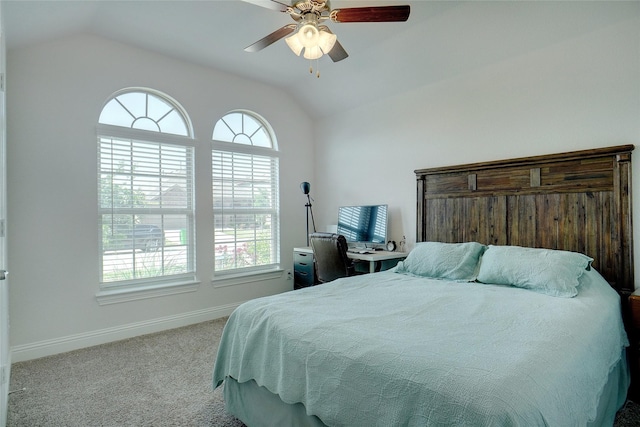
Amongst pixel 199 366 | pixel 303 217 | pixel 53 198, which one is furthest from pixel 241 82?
pixel 199 366

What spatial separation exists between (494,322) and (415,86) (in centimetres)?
282

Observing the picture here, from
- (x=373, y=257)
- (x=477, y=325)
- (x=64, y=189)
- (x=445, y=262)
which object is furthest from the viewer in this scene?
(x=373, y=257)

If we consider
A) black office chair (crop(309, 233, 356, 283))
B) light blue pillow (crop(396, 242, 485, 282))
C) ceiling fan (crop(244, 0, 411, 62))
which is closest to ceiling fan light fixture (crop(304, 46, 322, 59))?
ceiling fan (crop(244, 0, 411, 62))

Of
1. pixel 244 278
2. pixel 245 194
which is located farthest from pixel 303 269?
pixel 245 194

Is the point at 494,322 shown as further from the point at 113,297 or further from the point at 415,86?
the point at 113,297

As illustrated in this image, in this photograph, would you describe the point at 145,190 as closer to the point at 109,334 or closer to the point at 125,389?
the point at 109,334

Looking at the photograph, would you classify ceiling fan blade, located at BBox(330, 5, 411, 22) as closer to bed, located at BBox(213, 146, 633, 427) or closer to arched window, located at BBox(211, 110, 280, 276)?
bed, located at BBox(213, 146, 633, 427)

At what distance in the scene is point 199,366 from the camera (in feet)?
8.91

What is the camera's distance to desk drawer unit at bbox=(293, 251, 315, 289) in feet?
13.1

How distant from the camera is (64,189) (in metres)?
3.05

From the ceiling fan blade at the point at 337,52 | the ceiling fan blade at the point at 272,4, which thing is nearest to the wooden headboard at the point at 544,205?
the ceiling fan blade at the point at 337,52

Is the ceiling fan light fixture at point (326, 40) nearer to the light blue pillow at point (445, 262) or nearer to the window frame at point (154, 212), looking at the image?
the light blue pillow at point (445, 262)

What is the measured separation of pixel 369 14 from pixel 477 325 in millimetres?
1809

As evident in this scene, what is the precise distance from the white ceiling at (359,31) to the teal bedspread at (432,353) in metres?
2.02
